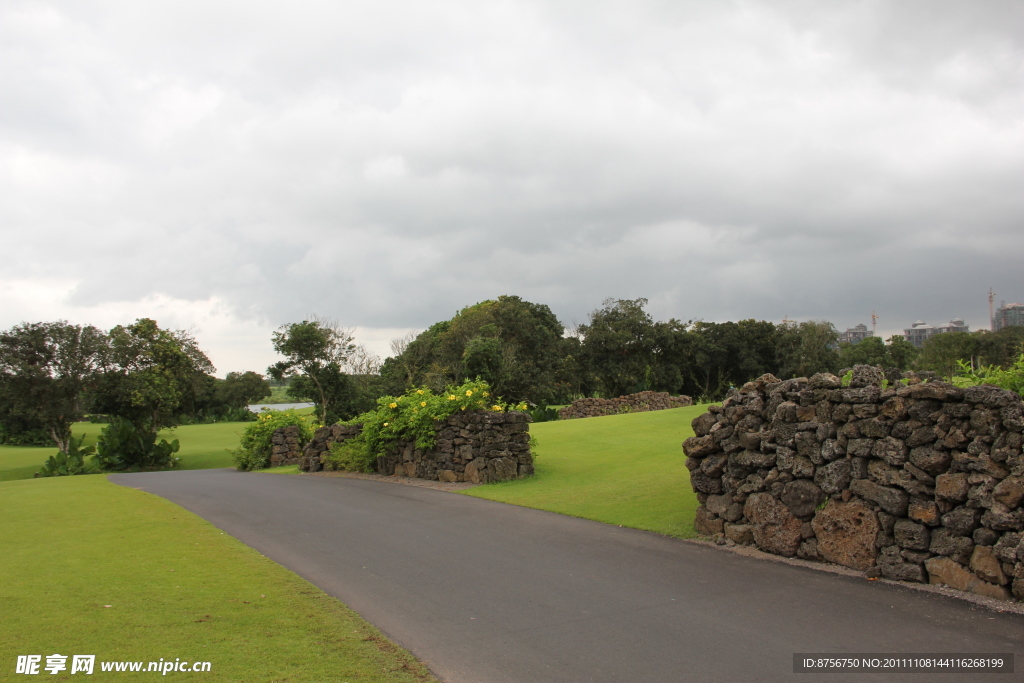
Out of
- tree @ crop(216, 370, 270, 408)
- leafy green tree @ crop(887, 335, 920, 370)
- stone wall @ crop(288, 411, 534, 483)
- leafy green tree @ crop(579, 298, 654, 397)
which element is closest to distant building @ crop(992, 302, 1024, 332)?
leafy green tree @ crop(887, 335, 920, 370)

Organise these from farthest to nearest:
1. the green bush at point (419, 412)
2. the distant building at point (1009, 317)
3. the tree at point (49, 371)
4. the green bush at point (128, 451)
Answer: the distant building at point (1009, 317)
the tree at point (49, 371)
the green bush at point (128, 451)
the green bush at point (419, 412)

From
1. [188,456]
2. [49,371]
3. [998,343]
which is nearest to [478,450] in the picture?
[188,456]

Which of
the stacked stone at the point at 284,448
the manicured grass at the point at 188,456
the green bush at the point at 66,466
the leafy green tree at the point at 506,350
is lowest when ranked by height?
the manicured grass at the point at 188,456

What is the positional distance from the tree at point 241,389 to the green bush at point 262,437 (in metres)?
57.5

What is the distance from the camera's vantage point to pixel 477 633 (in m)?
5.52

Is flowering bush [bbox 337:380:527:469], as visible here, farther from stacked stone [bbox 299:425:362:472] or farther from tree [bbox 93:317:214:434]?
tree [bbox 93:317:214:434]

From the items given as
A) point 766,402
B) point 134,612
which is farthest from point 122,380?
point 766,402

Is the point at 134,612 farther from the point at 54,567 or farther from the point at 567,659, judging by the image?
the point at 567,659

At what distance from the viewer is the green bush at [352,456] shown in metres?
18.4

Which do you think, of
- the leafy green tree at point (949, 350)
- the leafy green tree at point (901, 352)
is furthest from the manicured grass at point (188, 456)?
the leafy green tree at point (901, 352)

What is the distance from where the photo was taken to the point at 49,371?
109 feet

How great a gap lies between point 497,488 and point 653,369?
1493 inches

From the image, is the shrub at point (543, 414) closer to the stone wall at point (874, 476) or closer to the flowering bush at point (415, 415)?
the flowering bush at point (415, 415)

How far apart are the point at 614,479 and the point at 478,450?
138 inches
